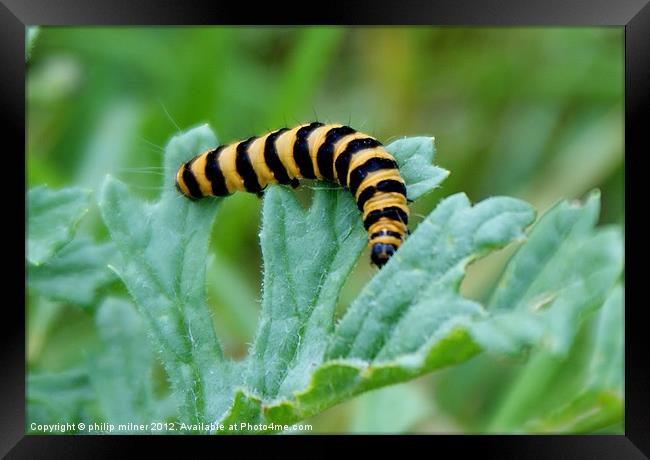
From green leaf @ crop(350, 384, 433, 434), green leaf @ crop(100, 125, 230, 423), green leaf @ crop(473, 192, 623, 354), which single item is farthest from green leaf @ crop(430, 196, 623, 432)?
green leaf @ crop(350, 384, 433, 434)

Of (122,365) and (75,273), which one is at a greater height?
(75,273)

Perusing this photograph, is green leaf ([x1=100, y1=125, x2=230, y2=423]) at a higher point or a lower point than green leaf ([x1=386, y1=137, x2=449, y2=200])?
lower

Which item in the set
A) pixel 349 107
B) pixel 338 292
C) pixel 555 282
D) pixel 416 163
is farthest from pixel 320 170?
pixel 349 107

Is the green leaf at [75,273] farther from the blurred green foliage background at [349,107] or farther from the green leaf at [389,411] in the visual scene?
the green leaf at [389,411]

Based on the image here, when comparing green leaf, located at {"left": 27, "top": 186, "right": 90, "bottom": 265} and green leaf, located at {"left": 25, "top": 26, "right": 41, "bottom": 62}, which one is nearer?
green leaf, located at {"left": 25, "top": 26, "right": 41, "bottom": 62}

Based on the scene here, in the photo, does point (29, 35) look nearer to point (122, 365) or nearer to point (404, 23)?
point (404, 23)

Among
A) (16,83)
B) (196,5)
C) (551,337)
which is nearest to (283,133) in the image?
(196,5)

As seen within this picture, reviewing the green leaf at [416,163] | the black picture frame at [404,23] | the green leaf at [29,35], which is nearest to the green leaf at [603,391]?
the black picture frame at [404,23]

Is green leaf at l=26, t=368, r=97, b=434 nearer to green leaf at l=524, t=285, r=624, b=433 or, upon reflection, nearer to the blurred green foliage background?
the blurred green foliage background
